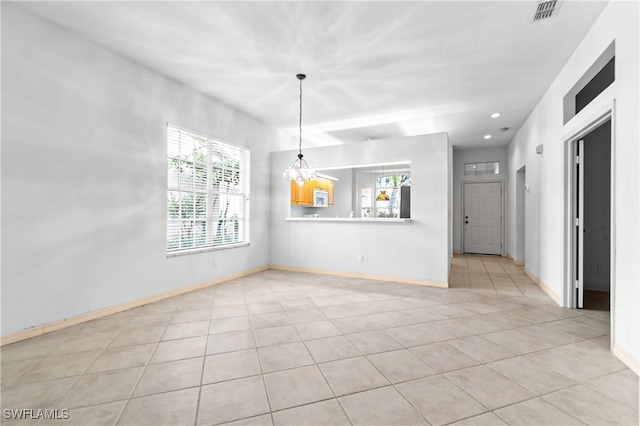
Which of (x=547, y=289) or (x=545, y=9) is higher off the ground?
(x=545, y=9)

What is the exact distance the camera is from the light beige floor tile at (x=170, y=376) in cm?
195

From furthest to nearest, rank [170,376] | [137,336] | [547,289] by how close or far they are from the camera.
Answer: [547,289] → [137,336] → [170,376]

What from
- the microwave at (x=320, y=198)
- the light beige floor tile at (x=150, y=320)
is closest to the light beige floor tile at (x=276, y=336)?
the light beige floor tile at (x=150, y=320)

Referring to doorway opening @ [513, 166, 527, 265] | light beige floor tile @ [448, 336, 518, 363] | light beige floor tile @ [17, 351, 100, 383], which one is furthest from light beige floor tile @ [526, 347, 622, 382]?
doorway opening @ [513, 166, 527, 265]

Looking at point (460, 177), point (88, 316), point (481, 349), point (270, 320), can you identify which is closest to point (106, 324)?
point (88, 316)

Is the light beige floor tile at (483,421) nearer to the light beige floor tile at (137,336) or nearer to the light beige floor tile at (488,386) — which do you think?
the light beige floor tile at (488,386)

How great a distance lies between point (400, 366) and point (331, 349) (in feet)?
1.88

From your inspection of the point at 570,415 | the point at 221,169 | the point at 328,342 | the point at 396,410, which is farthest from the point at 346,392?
the point at 221,169

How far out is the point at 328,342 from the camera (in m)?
2.65

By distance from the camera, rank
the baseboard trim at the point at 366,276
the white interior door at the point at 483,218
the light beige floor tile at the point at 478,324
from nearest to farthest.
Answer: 1. the light beige floor tile at the point at 478,324
2. the baseboard trim at the point at 366,276
3. the white interior door at the point at 483,218

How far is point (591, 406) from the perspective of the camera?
1.77 metres

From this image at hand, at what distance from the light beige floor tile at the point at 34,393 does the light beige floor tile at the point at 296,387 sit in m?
1.20

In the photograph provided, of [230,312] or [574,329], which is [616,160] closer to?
[574,329]

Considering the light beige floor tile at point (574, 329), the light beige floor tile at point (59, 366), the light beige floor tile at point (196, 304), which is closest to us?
the light beige floor tile at point (59, 366)
